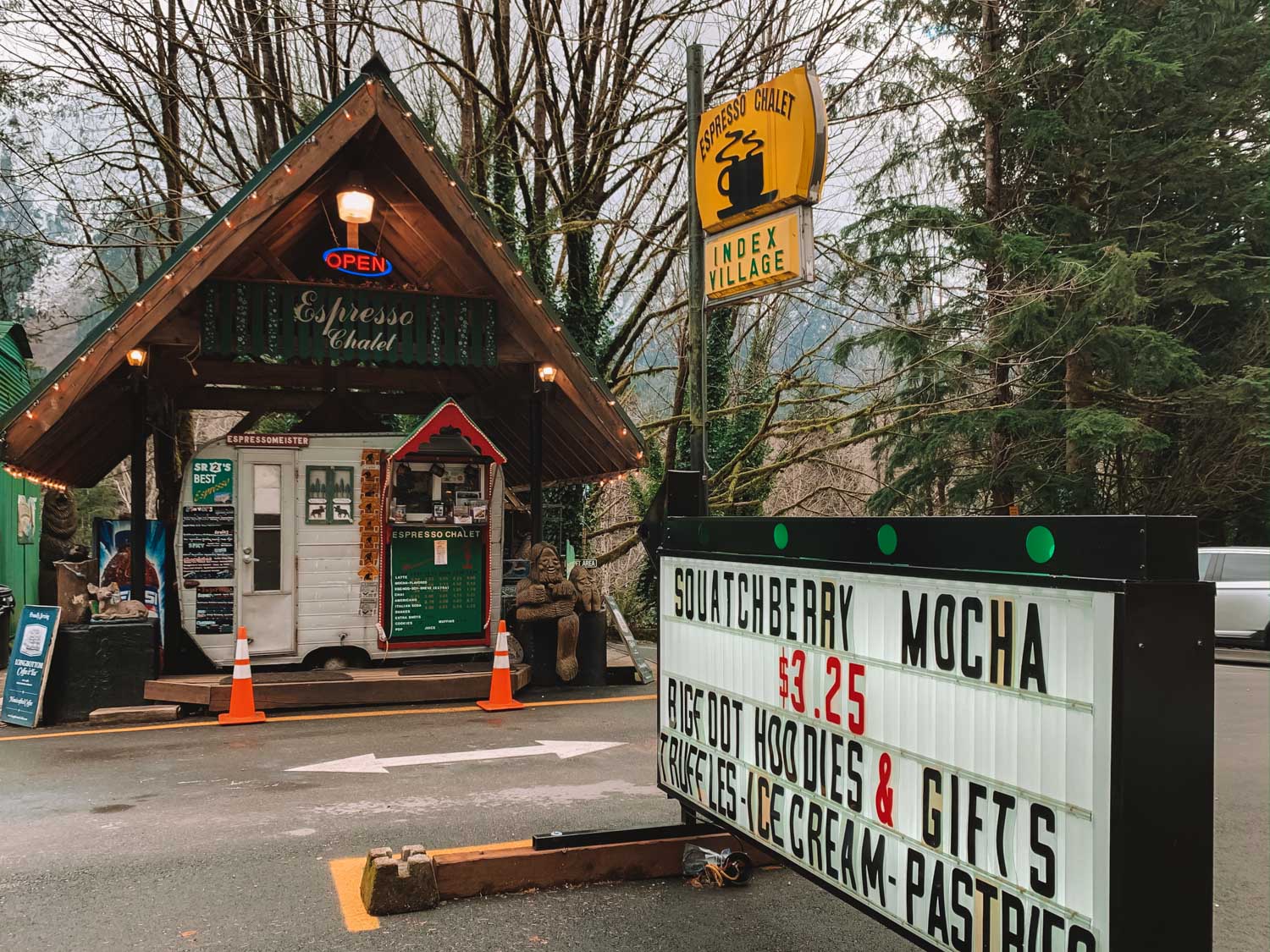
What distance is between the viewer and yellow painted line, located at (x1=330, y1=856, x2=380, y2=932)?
14.7 feet

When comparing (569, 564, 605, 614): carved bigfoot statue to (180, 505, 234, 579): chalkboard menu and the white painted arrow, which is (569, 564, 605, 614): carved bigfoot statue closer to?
the white painted arrow

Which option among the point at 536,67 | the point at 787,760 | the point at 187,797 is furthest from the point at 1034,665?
the point at 536,67

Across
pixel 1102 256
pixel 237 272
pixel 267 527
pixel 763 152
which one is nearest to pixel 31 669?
pixel 267 527

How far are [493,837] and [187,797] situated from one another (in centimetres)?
254

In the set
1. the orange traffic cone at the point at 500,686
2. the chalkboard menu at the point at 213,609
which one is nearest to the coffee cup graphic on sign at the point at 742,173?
the orange traffic cone at the point at 500,686

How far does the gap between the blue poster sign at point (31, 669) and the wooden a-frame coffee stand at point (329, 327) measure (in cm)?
152

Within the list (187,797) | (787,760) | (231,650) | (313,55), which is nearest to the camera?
(787,760)

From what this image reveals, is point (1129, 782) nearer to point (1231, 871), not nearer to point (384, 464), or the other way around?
point (1231, 871)

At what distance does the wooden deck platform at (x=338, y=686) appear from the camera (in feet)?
31.8

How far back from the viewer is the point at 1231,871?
5582mm

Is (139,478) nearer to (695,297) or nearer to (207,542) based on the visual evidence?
(207,542)

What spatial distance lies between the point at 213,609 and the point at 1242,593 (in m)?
17.4

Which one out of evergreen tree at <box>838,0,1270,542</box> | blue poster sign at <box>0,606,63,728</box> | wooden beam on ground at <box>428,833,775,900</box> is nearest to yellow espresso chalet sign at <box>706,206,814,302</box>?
wooden beam on ground at <box>428,833,775,900</box>

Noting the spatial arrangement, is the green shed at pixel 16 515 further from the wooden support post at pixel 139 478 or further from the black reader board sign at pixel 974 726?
the black reader board sign at pixel 974 726
